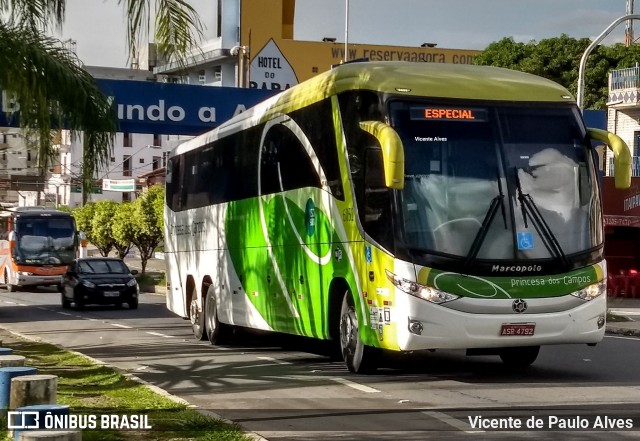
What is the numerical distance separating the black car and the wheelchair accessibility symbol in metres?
24.9

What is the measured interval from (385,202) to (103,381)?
3.86 metres

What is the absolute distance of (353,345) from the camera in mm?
A: 15438

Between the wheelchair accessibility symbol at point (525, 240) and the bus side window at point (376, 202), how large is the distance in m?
1.43

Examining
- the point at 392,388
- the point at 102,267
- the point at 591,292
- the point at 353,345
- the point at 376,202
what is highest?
the point at 376,202

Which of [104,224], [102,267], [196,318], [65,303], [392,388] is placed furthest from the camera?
[104,224]

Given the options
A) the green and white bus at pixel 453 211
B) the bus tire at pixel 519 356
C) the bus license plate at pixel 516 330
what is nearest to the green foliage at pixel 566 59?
the bus tire at pixel 519 356

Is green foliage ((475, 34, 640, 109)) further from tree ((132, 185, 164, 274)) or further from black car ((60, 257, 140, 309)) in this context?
black car ((60, 257, 140, 309))

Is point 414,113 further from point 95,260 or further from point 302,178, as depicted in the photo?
point 95,260

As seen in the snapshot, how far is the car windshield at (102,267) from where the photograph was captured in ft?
129

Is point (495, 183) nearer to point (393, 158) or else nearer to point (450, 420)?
point (393, 158)

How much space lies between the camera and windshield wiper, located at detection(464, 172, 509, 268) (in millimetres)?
13992

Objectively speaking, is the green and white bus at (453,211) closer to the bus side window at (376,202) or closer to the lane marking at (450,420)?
the bus side window at (376,202)

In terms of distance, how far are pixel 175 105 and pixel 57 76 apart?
1609cm

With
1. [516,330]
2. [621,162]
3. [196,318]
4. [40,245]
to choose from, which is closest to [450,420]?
[516,330]
